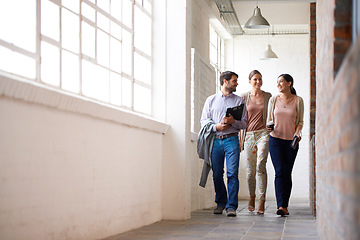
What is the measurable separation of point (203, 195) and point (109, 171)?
4.28m

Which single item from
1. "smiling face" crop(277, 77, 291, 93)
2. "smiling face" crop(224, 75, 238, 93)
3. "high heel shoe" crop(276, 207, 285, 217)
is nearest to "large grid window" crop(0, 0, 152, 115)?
"smiling face" crop(224, 75, 238, 93)

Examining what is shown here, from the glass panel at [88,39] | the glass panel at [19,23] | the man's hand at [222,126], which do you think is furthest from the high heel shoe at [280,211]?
the glass panel at [19,23]

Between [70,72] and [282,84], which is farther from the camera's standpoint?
[282,84]

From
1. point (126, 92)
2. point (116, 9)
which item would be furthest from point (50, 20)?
point (126, 92)

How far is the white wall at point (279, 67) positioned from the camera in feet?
43.6

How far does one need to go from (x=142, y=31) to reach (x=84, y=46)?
1843 mm

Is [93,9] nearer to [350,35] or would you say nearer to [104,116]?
[104,116]

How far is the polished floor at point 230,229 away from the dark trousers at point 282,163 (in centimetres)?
28

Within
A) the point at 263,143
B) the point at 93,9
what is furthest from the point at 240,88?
the point at 93,9

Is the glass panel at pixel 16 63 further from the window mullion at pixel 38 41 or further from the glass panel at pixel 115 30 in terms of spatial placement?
the glass panel at pixel 115 30

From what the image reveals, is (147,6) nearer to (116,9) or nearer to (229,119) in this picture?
(116,9)

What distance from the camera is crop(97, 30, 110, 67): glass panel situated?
5.29 meters

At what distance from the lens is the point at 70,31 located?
4641 mm

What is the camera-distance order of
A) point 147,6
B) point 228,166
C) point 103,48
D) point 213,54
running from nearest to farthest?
point 103,48, point 147,6, point 228,166, point 213,54
